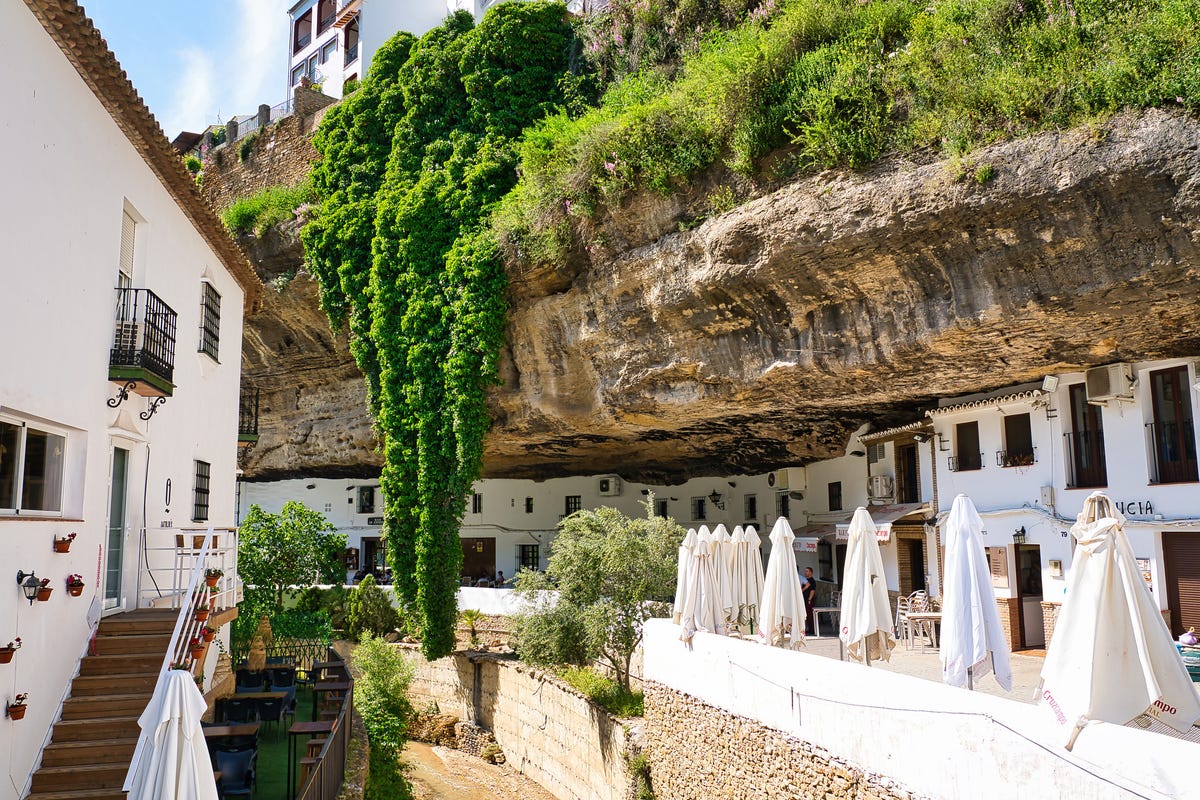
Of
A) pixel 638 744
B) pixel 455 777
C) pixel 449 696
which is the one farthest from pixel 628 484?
pixel 638 744

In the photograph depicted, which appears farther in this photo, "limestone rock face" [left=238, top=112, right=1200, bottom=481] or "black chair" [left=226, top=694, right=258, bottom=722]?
"black chair" [left=226, top=694, right=258, bottom=722]

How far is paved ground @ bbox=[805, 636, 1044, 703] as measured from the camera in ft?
39.4

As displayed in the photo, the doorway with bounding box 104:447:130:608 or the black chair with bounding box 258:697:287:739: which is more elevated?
the doorway with bounding box 104:447:130:608

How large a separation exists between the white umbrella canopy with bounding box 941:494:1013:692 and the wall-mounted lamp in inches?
336

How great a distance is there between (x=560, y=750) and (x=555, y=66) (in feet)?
53.3

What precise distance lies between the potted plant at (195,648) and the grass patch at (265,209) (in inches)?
711

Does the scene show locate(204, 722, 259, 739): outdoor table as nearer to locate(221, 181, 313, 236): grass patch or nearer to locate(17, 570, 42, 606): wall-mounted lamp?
locate(17, 570, 42, 606): wall-mounted lamp

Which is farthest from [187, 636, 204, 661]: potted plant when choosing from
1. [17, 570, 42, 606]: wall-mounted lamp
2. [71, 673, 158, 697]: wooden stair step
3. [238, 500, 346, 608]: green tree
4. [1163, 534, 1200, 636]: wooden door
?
[1163, 534, 1200, 636]: wooden door

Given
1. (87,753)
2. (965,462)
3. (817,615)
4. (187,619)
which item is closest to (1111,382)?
(965,462)

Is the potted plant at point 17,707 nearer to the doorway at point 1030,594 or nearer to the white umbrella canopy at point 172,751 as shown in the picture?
the white umbrella canopy at point 172,751

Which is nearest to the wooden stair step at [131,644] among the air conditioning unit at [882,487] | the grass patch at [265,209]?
the air conditioning unit at [882,487]

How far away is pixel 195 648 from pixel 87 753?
158 cm

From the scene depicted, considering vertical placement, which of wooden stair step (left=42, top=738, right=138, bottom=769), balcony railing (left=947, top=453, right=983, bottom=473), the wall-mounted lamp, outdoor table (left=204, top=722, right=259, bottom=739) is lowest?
outdoor table (left=204, top=722, right=259, bottom=739)

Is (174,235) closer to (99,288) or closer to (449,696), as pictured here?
(99,288)
